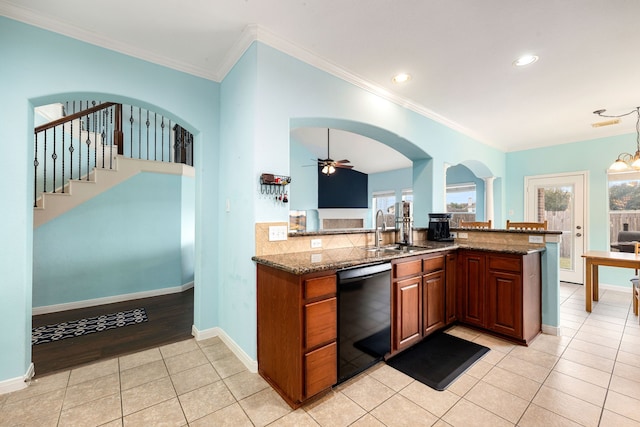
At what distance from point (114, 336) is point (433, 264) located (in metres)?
3.46

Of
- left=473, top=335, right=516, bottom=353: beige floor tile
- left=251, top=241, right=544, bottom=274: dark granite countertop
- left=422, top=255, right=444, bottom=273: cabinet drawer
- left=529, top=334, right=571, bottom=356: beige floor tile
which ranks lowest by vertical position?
left=473, top=335, right=516, bottom=353: beige floor tile

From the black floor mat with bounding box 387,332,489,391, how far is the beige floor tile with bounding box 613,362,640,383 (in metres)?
0.92

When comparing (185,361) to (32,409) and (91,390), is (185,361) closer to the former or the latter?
(91,390)

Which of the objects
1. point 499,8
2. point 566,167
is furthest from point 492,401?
point 566,167

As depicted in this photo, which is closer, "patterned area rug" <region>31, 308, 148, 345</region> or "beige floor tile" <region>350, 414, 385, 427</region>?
"beige floor tile" <region>350, 414, 385, 427</region>

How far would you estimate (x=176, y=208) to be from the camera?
14.8 ft

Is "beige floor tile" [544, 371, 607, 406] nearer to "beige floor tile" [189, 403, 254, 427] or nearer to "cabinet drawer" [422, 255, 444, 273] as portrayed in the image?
"cabinet drawer" [422, 255, 444, 273]

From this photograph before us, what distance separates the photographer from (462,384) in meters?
2.04

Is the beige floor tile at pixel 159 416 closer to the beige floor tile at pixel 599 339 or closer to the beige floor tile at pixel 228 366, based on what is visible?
the beige floor tile at pixel 228 366

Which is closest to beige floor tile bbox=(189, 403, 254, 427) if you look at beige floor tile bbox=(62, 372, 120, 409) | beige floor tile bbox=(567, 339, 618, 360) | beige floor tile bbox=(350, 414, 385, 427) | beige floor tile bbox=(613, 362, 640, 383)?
beige floor tile bbox=(350, 414, 385, 427)

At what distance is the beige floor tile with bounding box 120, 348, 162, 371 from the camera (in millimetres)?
2291

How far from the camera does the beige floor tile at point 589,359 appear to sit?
88.6 inches

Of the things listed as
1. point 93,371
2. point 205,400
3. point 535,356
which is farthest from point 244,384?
point 535,356

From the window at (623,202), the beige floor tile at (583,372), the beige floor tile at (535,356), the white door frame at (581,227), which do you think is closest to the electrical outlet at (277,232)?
the beige floor tile at (535,356)
